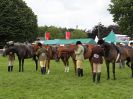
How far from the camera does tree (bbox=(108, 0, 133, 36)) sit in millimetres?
58122

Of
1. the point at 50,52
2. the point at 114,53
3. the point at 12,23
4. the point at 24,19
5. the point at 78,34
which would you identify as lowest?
the point at 50,52

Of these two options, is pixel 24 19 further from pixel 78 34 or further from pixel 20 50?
pixel 78 34

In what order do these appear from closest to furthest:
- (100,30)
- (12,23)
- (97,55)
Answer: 1. (97,55)
2. (12,23)
3. (100,30)

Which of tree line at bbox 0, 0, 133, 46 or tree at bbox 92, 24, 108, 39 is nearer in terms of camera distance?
tree line at bbox 0, 0, 133, 46

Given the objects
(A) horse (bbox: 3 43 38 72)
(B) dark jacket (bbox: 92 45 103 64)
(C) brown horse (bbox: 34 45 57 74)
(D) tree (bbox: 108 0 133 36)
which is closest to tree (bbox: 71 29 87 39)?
(D) tree (bbox: 108 0 133 36)

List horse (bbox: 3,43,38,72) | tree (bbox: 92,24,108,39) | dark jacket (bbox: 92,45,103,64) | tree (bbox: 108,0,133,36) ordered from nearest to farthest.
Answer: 1. dark jacket (bbox: 92,45,103,64)
2. horse (bbox: 3,43,38,72)
3. tree (bbox: 108,0,133,36)
4. tree (bbox: 92,24,108,39)

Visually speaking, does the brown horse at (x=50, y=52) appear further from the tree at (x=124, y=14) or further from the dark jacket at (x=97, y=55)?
the tree at (x=124, y=14)

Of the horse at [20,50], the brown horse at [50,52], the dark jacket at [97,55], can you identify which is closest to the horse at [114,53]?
the dark jacket at [97,55]

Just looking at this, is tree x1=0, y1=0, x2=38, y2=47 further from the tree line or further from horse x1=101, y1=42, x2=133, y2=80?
horse x1=101, y1=42, x2=133, y2=80

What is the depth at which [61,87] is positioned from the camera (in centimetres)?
1691

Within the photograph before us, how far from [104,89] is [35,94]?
122 inches

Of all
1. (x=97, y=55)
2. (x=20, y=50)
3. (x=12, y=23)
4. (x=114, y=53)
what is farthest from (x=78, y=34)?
(x=97, y=55)

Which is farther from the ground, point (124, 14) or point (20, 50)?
point (124, 14)

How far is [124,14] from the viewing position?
58844 millimetres
